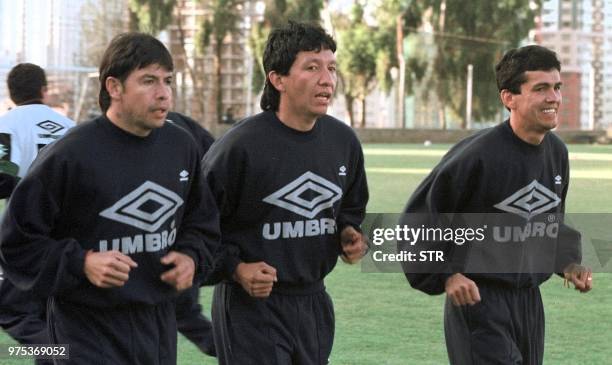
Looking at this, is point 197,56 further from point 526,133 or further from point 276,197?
point 276,197

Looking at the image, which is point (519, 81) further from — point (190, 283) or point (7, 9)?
point (7, 9)

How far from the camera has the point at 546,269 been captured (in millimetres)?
4652

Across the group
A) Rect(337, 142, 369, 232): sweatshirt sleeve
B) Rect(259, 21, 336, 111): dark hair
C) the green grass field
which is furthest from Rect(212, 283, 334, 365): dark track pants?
the green grass field

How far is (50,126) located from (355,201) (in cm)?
272

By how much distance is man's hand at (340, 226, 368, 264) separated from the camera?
440 cm

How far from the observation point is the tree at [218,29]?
56438mm

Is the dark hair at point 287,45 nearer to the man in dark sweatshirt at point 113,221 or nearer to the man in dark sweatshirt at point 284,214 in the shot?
the man in dark sweatshirt at point 284,214

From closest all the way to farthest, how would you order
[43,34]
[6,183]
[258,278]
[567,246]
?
[258,278], [567,246], [6,183], [43,34]

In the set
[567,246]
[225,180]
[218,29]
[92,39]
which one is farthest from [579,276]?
[218,29]

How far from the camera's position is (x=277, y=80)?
447 centimetres

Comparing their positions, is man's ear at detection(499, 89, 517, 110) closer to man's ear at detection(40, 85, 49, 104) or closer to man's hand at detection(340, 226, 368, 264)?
man's hand at detection(340, 226, 368, 264)

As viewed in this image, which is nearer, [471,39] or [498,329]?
[498,329]

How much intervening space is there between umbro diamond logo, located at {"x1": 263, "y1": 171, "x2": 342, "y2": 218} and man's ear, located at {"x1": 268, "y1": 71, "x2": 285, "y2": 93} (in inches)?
13.5

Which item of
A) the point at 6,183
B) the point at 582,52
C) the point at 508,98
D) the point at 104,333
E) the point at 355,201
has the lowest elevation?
the point at 104,333
